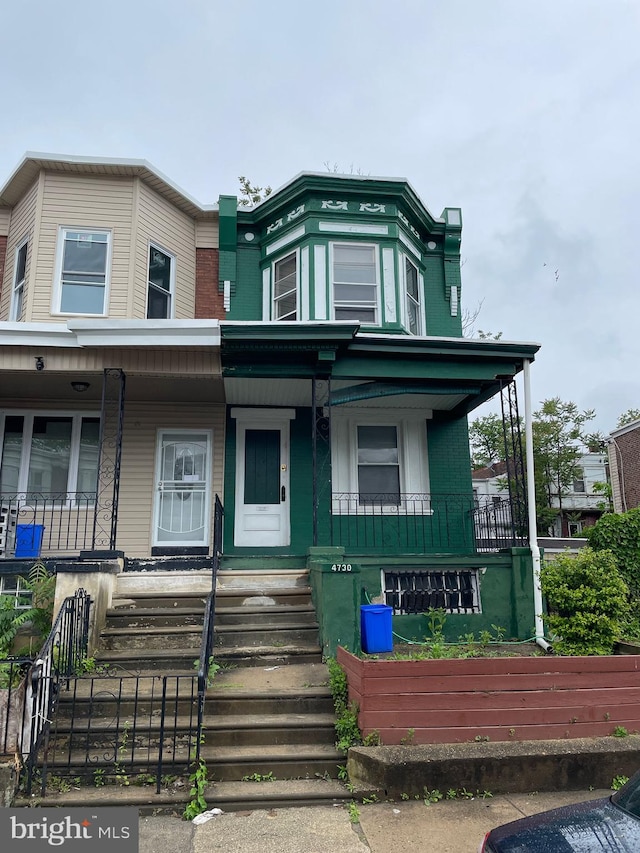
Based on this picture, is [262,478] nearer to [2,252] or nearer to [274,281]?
[274,281]

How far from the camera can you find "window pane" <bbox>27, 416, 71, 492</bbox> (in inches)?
433

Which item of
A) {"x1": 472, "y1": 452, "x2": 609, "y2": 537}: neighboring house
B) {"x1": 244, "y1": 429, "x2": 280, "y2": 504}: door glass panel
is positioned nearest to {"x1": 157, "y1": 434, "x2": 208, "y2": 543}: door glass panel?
{"x1": 244, "y1": 429, "x2": 280, "y2": 504}: door glass panel

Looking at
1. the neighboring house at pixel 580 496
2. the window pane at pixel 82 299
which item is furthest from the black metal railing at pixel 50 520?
the neighboring house at pixel 580 496

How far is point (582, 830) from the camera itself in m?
2.89

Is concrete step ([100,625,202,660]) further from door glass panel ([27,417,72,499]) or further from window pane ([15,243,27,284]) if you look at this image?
window pane ([15,243,27,284])

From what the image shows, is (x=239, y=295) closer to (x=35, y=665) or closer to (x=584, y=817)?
(x=35, y=665)

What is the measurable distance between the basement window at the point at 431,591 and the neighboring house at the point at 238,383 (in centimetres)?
106

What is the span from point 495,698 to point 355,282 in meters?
7.82

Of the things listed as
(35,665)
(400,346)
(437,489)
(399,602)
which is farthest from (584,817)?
(437,489)

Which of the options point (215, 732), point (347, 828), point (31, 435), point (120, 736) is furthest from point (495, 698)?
point (31, 435)

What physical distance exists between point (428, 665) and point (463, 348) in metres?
5.39

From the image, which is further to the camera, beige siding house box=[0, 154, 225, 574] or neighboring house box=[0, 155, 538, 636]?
beige siding house box=[0, 154, 225, 574]

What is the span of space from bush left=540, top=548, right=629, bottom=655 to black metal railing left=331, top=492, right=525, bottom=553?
12.7ft

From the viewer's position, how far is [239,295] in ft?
40.0
